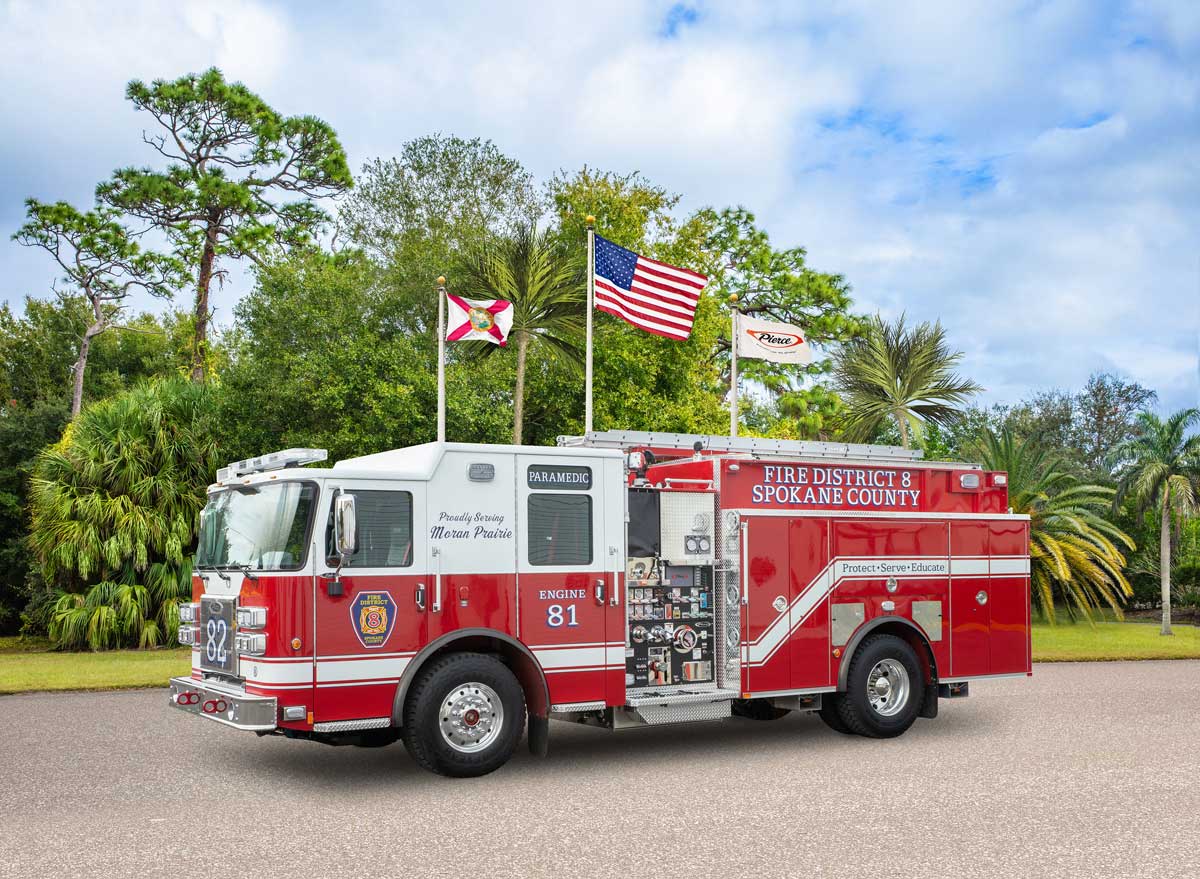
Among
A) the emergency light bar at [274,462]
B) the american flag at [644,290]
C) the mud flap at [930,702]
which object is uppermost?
the american flag at [644,290]

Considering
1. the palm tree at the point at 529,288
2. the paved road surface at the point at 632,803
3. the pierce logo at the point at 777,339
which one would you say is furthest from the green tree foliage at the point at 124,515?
the pierce logo at the point at 777,339

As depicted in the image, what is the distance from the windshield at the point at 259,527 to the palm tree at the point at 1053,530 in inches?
773

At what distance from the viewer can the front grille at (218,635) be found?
9.44m

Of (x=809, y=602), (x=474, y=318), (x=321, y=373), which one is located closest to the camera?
(x=809, y=602)

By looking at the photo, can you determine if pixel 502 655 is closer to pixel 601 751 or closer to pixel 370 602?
pixel 370 602

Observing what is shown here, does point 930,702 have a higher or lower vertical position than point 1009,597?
lower

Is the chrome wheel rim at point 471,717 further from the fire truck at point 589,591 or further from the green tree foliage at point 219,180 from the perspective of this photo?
the green tree foliage at point 219,180

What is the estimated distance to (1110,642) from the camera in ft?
78.0

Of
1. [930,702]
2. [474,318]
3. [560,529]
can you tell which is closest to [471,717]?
[560,529]

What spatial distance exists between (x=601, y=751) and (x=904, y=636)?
335 cm

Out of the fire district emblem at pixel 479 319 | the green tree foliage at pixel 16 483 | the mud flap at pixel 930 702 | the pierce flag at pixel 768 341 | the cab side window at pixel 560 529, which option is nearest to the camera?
the cab side window at pixel 560 529

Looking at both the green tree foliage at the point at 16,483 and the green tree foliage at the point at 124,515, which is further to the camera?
the green tree foliage at the point at 16,483

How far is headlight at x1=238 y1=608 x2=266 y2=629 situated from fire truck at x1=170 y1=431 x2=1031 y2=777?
0.07 ft

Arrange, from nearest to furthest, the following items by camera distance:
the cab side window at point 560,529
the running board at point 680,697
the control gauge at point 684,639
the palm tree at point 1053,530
A: the cab side window at point 560,529 < the running board at point 680,697 < the control gauge at point 684,639 < the palm tree at point 1053,530
